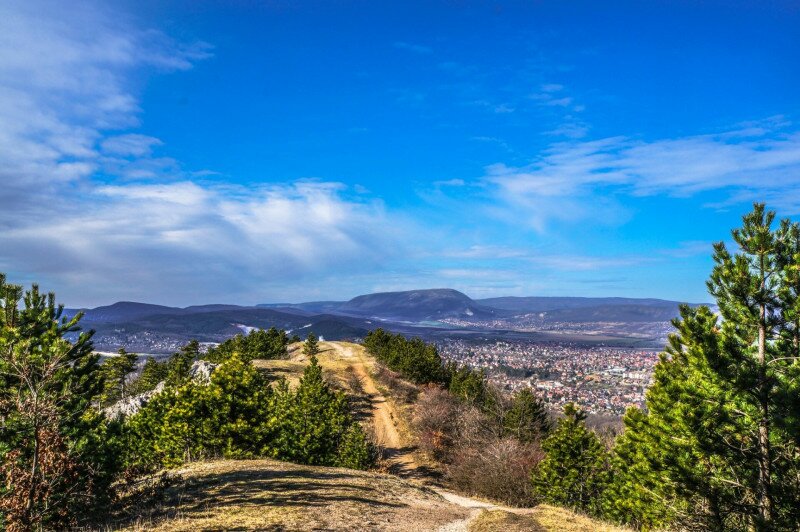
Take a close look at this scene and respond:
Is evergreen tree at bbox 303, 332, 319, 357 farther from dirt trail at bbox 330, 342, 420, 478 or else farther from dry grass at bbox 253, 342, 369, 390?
dirt trail at bbox 330, 342, 420, 478

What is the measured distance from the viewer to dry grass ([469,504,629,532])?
19.9m

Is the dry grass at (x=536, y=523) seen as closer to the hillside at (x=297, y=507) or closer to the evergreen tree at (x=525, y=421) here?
the hillside at (x=297, y=507)

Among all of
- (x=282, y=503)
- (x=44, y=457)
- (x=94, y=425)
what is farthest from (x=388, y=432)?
(x=44, y=457)

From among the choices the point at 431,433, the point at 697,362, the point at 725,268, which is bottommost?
the point at 431,433

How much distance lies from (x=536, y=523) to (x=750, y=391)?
10.6 meters

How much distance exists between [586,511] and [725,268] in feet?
103

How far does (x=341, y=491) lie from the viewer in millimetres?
22391

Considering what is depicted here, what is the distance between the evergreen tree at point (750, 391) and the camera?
15.3 metres

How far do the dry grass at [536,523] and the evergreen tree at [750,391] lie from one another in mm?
4001

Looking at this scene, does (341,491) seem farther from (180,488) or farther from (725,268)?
(725,268)

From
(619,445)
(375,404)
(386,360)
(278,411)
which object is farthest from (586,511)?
(386,360)

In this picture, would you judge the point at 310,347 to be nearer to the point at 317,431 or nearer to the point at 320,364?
the point at 320,364

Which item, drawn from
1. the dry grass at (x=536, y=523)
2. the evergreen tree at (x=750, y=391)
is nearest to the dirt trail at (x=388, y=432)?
the dry grass at (x=536, y=523)

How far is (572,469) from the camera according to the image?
4009 centimetres
